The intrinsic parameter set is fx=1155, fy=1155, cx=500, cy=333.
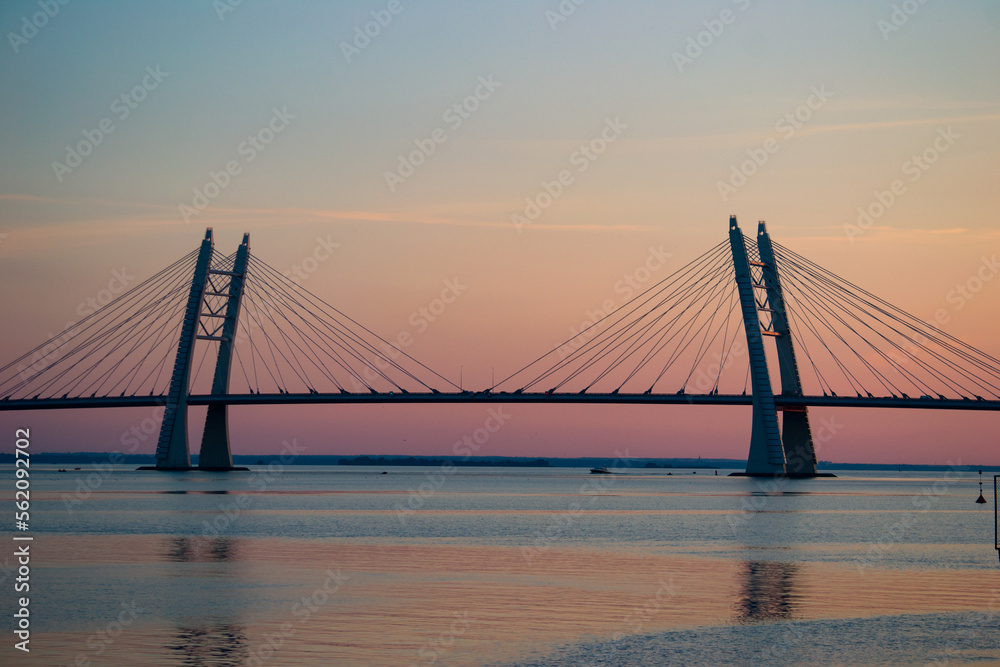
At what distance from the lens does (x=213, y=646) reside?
1902 cm

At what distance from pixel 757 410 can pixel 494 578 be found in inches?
2004

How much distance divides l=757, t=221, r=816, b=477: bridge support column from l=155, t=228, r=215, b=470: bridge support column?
43050 mm

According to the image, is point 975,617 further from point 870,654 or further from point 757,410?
point 757,410

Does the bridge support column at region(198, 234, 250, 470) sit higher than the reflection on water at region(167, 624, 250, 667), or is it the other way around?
the bridge support column at region(198, 234, 250, 470)

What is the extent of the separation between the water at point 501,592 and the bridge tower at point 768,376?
2448cm

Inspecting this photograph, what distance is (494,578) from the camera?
93.8ft

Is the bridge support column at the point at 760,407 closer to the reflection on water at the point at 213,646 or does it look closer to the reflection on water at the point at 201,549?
the reflection on water at the point at 201,549

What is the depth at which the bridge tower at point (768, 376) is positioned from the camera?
76.2 metres

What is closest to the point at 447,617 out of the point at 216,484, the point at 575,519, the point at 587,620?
the point at 587,620

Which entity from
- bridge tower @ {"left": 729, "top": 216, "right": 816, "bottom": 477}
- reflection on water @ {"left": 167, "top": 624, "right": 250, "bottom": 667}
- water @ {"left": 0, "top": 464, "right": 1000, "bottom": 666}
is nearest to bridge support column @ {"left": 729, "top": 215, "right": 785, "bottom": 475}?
bridge tower @ {"left": 729, "top": 216, "right": 816, "bottom": 477}

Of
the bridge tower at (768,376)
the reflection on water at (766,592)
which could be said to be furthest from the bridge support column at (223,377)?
the reflection on water at (766,592)

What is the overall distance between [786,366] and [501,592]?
59.6m

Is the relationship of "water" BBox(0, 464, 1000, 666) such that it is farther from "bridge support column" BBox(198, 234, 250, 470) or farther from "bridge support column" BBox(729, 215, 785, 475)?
"bridge support column" BBox(198, 234, 250, 470)

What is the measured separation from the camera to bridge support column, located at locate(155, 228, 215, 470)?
283 feet
